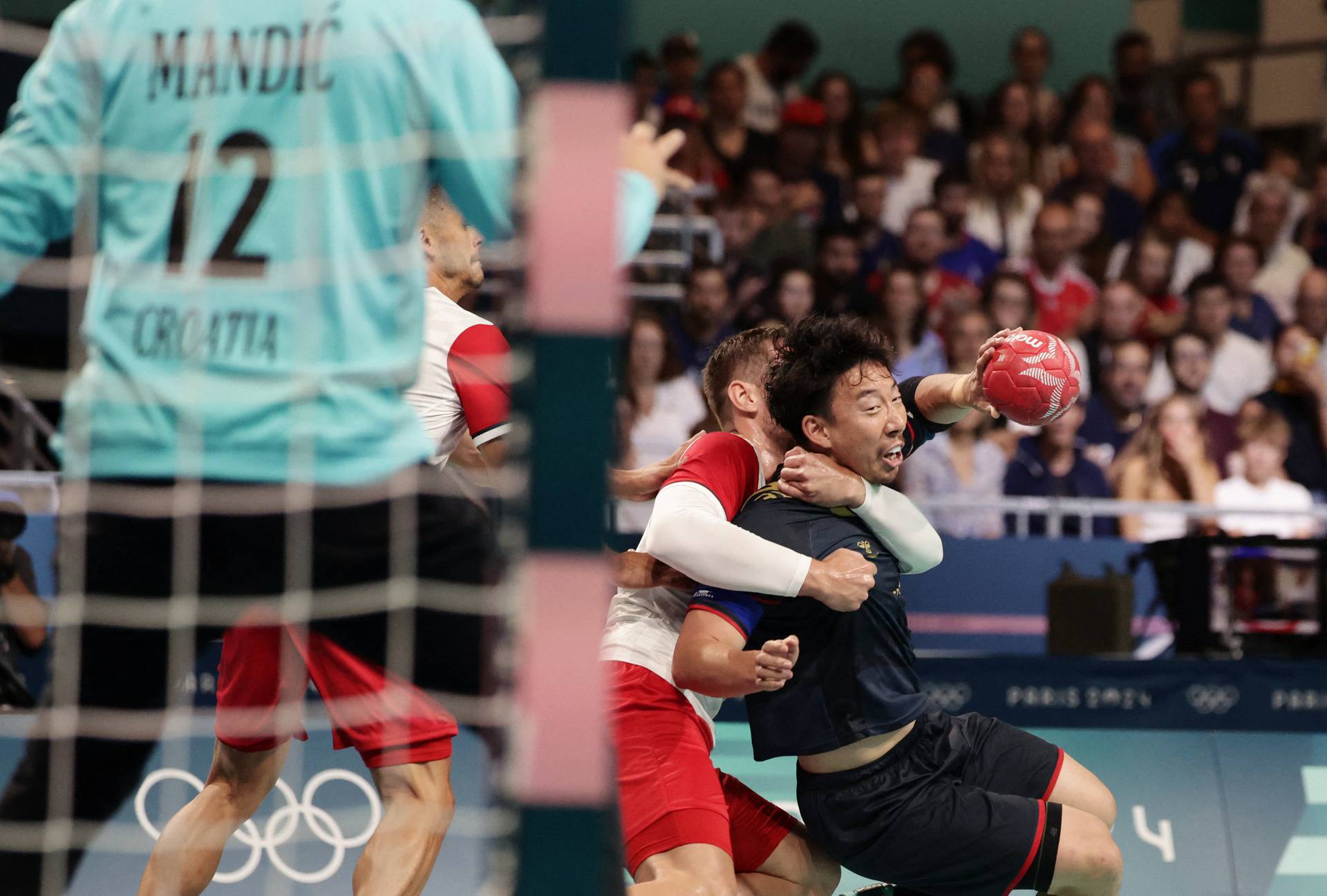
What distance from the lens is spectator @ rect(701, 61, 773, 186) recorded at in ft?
27.8

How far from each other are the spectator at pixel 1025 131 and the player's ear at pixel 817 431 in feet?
19.7

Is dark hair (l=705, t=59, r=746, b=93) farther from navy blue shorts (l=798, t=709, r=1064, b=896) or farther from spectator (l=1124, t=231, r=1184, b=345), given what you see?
navy blue shorts (l=798, t=709, r=1064, b=896)

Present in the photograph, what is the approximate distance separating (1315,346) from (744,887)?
5.62 meters

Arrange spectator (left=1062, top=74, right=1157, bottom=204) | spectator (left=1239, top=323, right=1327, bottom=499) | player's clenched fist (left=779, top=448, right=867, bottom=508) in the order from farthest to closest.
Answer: spectator (left=1062, top=74, right=1157, bottom=204) < spectator (left=1239, top=323, right=1327, bottom=499) < player's clenched fist (left=779, top=448, right=867, bottom=508)

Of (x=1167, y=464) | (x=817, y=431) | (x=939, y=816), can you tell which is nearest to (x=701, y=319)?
(x=1167, y=464)

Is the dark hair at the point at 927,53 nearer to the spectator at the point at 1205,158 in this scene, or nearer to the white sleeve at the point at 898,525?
the spectator at the point at 1205,158

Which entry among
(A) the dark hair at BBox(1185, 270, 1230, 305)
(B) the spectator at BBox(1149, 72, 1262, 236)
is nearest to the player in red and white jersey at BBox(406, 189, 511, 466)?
(A) the dark hair at BBox(1185, 270, 1230, 305)

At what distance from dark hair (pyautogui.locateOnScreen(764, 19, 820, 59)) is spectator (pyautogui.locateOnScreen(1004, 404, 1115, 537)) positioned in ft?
10.5

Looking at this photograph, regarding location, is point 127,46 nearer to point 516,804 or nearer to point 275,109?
point 275,109

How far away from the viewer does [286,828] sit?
411 cm

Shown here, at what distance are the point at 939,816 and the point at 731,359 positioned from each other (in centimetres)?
114

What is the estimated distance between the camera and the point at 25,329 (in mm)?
6492

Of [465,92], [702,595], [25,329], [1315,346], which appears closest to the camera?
[465,92]

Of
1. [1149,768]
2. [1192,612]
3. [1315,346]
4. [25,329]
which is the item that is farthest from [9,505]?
[1315,346]
